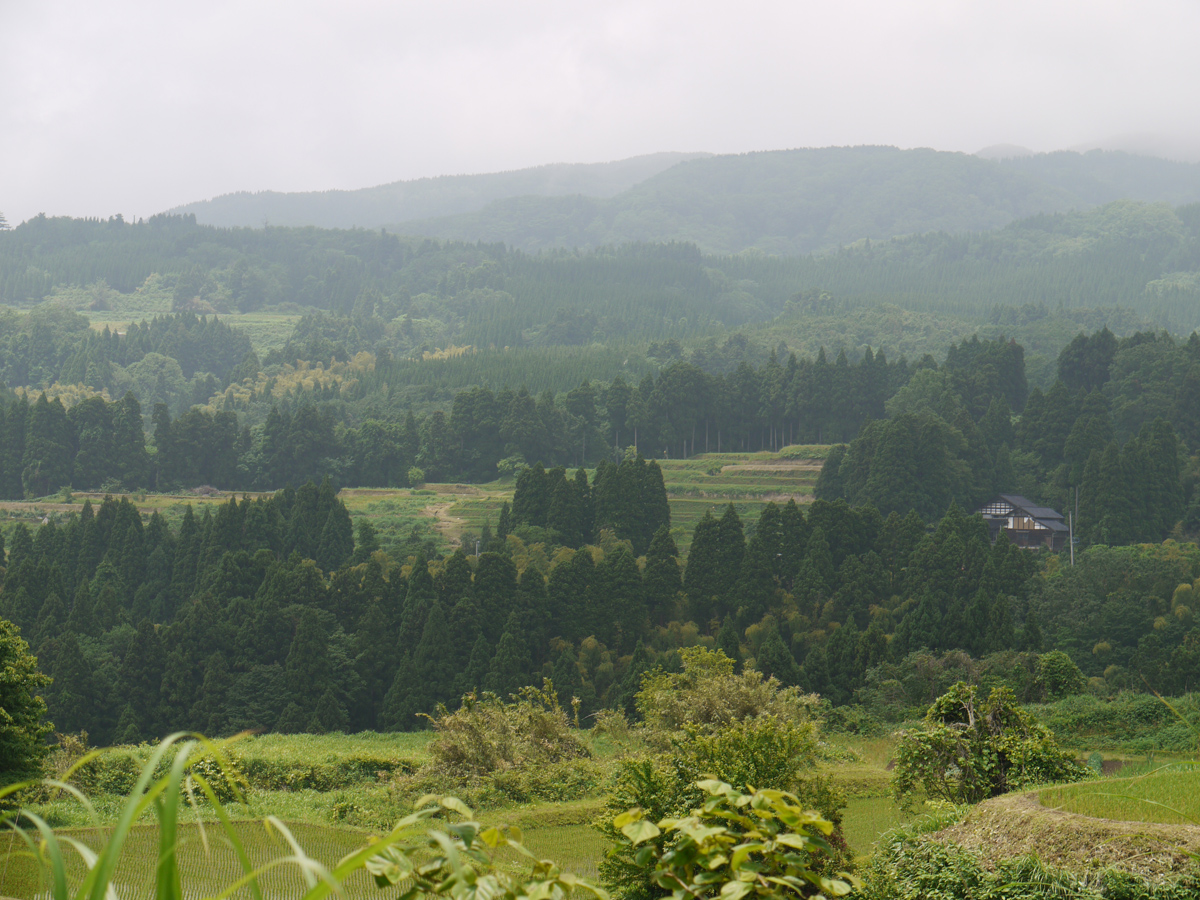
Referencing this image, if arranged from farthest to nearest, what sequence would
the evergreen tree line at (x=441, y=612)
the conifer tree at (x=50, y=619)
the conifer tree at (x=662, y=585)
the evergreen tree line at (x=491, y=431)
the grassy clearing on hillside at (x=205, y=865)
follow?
the evergreen tree line at (x=491, y=431), the conifer tree at (x=662, y=585), the conifer tree at (x=50, y=619), the evergreen tree line at (x=441, y=612), the grassy clearing on hillside at (x=205, y=865)

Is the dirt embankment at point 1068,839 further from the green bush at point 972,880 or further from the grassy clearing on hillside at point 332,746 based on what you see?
the grassy clearing on hillside at point 332,746

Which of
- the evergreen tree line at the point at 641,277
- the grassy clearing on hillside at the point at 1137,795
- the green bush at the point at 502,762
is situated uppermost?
the evergreen tree line at the point at 641,277

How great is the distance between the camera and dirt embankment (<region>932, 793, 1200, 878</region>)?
382 inches

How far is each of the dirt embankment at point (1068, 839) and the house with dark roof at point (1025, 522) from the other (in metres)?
49.0

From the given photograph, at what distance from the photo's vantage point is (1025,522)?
200ft

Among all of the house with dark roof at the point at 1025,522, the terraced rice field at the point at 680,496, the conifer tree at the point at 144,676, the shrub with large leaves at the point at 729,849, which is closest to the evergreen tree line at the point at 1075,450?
the house with dark roof at the point at 1025,522

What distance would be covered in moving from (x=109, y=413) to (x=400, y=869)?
7793 centimetres

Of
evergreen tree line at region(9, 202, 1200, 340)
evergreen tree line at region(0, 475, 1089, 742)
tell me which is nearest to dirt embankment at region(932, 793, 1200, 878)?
evergreen tree line at region(0, 475, 1089, 742)

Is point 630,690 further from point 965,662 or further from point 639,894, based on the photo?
point 639,894

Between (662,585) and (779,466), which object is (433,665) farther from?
(779,466)

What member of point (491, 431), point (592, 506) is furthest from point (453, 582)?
point (491, 431)

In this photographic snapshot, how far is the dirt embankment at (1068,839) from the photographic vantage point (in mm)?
9711

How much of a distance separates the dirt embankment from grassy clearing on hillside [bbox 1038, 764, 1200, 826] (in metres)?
0.17

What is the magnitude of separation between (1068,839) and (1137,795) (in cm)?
80
